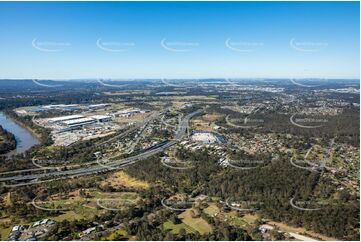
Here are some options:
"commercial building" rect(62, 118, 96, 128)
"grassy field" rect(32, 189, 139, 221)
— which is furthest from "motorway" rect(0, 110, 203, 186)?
"commercial building" rect(62, 118, 96, 128)

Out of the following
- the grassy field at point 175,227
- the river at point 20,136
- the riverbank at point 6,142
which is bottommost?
the river at point 20,136

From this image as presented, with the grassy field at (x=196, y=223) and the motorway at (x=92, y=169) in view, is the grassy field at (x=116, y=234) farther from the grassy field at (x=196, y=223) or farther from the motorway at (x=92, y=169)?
the motorway at (x=92, y=169)

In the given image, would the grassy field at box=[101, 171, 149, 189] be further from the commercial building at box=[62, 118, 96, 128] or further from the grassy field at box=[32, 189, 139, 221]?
the commercial building at box=[62, 118, 96, 128]

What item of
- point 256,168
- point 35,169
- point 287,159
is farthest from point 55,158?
point 287,159

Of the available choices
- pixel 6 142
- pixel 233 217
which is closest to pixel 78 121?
pixel 6 142

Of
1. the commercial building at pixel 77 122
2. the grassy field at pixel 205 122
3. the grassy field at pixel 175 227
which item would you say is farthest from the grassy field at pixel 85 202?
the commercial building at pixel 77 122
